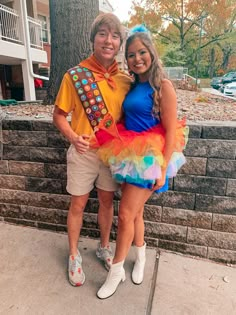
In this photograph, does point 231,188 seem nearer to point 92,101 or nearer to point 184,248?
point 184,248

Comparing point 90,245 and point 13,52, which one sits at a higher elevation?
point 13,52

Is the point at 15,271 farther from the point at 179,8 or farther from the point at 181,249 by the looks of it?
the point at 179,8

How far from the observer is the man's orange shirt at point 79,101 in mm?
1669

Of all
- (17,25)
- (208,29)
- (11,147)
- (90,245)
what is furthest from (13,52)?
(208,29)

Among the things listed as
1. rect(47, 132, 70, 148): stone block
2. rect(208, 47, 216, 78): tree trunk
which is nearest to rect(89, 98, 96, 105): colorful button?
rect(47, 132, 70, 148): stone block

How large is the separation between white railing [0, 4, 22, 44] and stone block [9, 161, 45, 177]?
7.27 m

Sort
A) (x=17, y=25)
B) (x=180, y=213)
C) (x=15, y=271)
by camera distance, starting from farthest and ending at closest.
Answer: (x=17, y=25), (x=180, y=213), (x=15, y=271)

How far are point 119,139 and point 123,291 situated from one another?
41.3 inches

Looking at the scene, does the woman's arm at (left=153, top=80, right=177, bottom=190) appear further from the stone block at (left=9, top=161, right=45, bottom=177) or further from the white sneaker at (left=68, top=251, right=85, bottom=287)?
the stone block at (left=9, top=161, right=45, bottom=177)

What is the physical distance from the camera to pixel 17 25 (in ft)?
30.2

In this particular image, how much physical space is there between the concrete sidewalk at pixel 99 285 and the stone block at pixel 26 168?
0.61 metres

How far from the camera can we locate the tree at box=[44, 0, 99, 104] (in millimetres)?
3195

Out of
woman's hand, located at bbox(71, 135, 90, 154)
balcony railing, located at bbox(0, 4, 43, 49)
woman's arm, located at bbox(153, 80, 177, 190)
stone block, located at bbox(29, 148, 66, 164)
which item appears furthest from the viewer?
balcony railing, located at bbox(0, 4, 43, 49)

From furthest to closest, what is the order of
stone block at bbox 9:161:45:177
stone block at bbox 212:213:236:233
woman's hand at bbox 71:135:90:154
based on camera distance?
stone block at bbox 9:161:45:177 → stone block at bbox 212:213:236:233 → woman's hand at bbox 71:135:90:154
